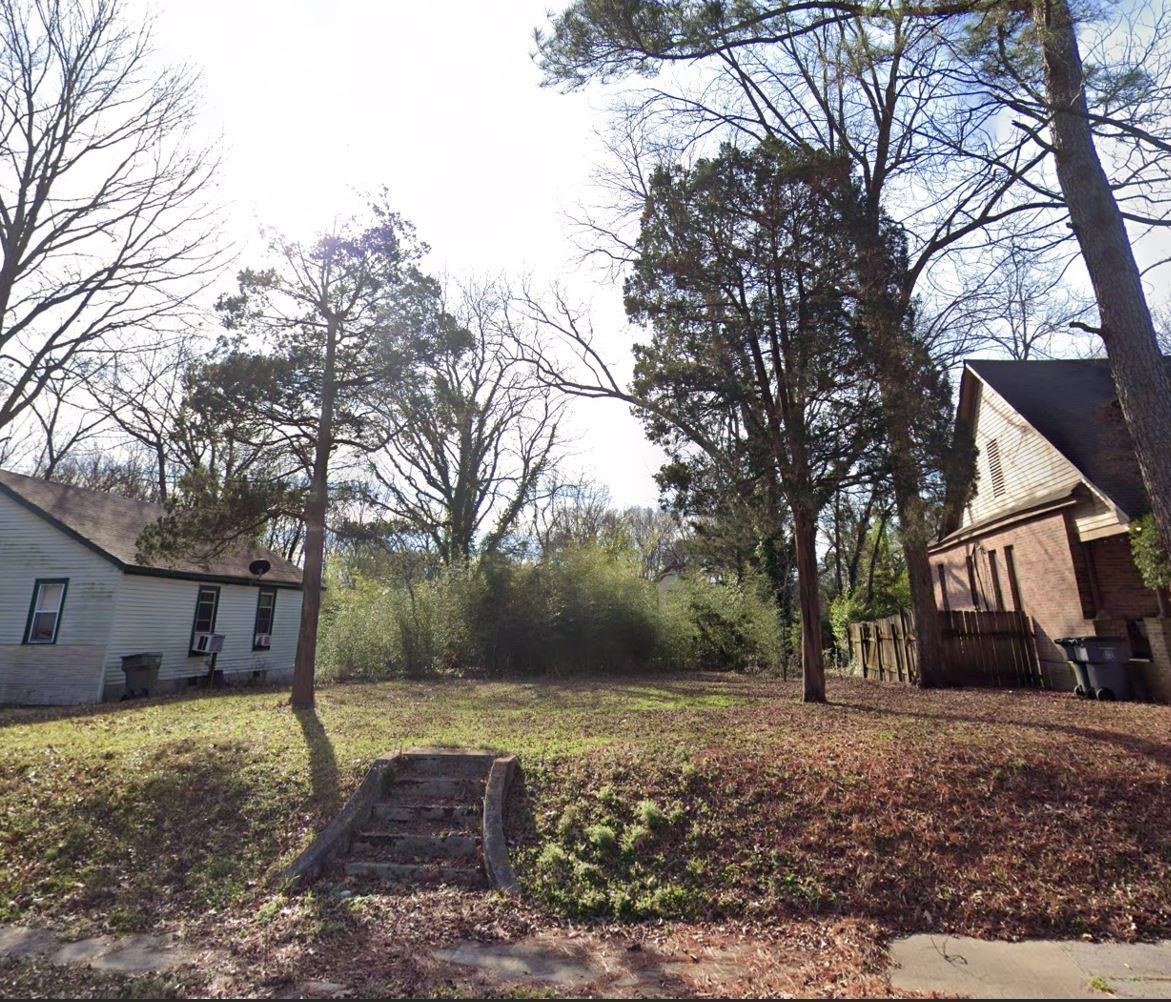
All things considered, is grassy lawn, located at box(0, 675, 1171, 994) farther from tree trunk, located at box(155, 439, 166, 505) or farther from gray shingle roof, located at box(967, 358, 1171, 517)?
tree trunk, located at box(155, 439, 166, 505)

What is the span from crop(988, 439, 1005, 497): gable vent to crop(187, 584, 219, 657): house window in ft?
62.8

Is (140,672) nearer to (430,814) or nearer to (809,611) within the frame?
(430,814)

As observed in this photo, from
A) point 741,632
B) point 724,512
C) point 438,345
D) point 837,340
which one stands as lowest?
point 741,632

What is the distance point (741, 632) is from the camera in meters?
16.6

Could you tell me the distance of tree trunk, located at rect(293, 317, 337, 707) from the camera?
10.2 metres

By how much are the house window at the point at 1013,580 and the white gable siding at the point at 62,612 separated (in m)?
19.2

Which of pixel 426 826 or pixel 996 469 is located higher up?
pixel 996 469

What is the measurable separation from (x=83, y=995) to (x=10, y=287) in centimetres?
1037

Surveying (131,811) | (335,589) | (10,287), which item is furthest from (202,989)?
(335,589)

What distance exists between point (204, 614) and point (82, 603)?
2962 millimetres

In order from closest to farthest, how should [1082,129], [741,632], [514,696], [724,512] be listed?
1. [1082,129]
2. [724,512]
3. [514,696]
4. [741,632]

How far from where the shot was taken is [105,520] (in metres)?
15.8

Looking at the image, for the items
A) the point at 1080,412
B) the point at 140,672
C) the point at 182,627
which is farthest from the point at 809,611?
the point at 182,627

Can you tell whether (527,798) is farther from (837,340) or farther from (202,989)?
(837,340)
